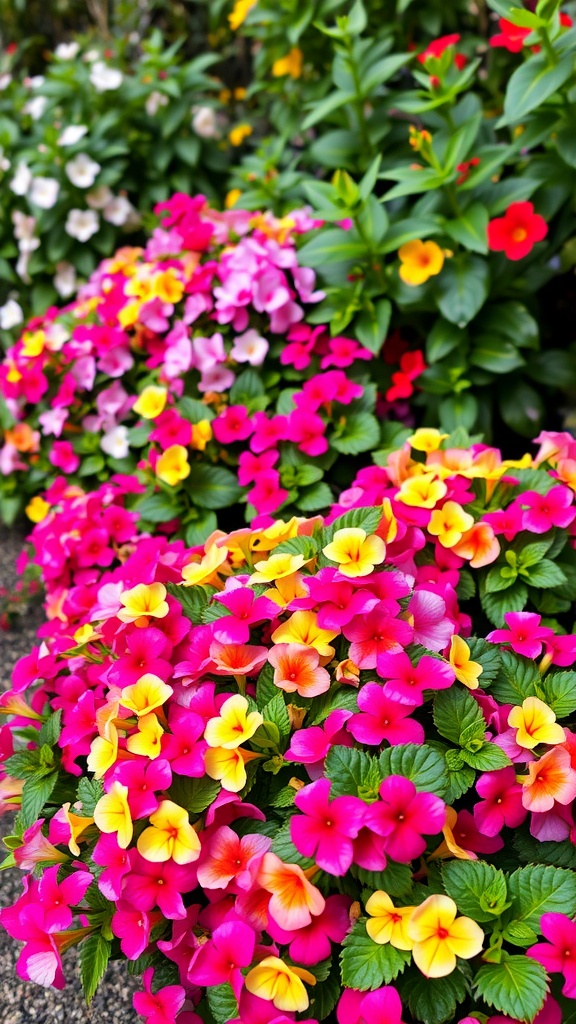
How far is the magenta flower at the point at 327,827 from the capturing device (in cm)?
95

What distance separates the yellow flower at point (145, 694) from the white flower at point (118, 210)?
2112mm

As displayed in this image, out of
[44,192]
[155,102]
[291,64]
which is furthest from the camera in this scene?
[155,102]

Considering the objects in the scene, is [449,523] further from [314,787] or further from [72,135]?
[72,135]

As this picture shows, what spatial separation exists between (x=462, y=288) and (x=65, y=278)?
5.06 feet

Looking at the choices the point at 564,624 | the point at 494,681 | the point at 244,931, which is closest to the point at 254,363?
the point at 564,624

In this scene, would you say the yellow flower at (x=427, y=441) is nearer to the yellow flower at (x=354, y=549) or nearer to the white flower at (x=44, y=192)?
the yellow flower at (x=354, y=549)

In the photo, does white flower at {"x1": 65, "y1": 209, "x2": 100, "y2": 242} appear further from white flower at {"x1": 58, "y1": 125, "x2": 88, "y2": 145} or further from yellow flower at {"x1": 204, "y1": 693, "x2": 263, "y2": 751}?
yellow flower at {"x1": 204, "y1": 693, "x2": 263, "y2": 751}

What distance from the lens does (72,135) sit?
268 centimetres

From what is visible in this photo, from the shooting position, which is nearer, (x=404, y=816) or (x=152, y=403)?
(x=404, y=816)

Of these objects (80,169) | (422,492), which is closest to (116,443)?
(422,492)

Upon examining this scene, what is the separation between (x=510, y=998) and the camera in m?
0.92

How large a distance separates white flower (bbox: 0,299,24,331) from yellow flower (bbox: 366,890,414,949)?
238cm

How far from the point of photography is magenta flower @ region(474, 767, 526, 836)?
42.8 inches

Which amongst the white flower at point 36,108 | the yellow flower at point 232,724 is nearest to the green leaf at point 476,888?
the yellow flower at point 232,724
